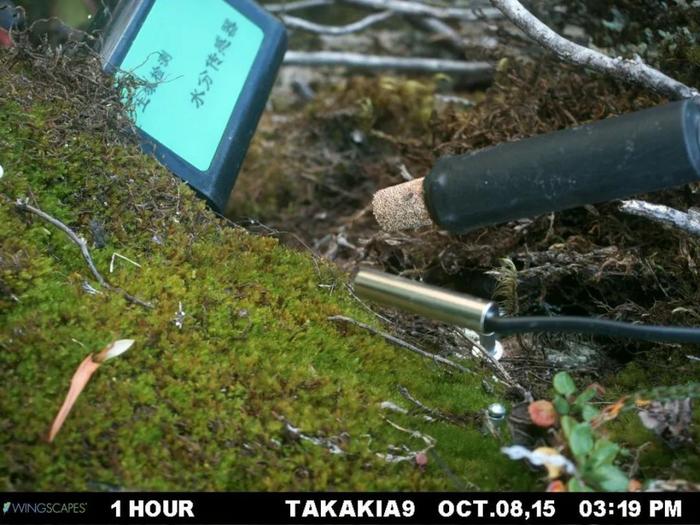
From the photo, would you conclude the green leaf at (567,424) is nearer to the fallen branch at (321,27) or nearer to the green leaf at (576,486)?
the green leaf at (576,486)

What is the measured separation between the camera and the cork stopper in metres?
1.49

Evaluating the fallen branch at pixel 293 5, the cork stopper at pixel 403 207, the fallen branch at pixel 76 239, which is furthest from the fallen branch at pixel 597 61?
the fallen branch at pixel 293 5

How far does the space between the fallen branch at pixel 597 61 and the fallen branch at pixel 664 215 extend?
300 millimetres

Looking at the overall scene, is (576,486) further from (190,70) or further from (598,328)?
(190,70)

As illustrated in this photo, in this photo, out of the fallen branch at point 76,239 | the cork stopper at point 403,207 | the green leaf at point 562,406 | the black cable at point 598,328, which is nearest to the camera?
the green leaf at point 562,406

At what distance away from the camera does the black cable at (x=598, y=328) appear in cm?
127

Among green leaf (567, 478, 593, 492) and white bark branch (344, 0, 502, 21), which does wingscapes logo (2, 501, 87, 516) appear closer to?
green leaf (567, 478, 593, 492)

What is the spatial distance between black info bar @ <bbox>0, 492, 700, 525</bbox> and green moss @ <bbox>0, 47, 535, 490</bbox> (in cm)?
2

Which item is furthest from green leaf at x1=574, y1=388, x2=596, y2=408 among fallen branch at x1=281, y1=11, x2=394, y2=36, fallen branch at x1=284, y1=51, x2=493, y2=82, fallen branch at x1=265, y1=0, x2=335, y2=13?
fallen branch at x1=265, y1=0, x2=335, y2=13

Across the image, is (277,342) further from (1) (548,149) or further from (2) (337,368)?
(1) (548,149)

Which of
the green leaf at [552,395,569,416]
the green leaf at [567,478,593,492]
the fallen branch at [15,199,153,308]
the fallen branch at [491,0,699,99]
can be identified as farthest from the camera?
the fallen branch at [491,0,699,99]

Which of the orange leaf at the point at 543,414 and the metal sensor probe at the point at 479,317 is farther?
the metal sensor probe at the point at 479,317

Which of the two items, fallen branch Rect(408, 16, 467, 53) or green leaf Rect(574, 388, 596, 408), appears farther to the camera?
fallen branch Rect(408, 16, 467, 53)

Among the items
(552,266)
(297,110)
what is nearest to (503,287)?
(552,266)
